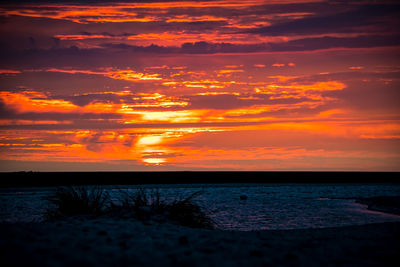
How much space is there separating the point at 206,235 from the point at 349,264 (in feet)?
12.5

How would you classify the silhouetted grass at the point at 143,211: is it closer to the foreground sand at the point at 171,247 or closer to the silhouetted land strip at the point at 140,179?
the foreground sand at the point at 171,247

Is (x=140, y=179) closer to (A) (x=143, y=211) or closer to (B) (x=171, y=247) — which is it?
(A) (x=143, y=211)

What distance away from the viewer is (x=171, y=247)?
916 centimetres

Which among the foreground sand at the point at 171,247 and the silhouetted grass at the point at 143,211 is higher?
the silhouetted grass at the point at 143,211

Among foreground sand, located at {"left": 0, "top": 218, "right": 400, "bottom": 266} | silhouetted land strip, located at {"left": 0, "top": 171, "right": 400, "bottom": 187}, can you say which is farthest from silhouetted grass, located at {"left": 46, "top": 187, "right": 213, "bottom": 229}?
silhouetted land strip, located at {"left": 0, "top": 171, "right": 400, "bottom": 187}

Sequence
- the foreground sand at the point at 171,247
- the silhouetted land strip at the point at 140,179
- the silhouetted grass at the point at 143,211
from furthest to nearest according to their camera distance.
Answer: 1. the silhouetted land strip at the point at 140,179
2. the silhouetted grass at the point at 143,211
3. the foreground sand at the point at 171,247

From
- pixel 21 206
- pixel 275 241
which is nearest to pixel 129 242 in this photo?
pixel 275 241

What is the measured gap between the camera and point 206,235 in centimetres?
1063

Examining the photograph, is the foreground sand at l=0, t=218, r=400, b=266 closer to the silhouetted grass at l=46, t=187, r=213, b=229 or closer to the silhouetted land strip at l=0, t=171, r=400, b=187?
the silhouetted grass at l=46, t=187, r=213, b=229

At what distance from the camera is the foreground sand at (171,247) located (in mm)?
7941

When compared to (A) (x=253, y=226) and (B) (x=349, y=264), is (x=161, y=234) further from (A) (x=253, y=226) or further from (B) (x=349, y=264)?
(A) (x=253, y=226)

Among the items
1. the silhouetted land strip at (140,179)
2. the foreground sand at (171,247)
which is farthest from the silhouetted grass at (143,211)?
the silhouetted land strip at (140,179)

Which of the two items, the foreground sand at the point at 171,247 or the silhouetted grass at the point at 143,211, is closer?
the foreground sand at the point at 171,247

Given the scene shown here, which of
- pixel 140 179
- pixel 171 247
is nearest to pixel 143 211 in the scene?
pixel 171 247
